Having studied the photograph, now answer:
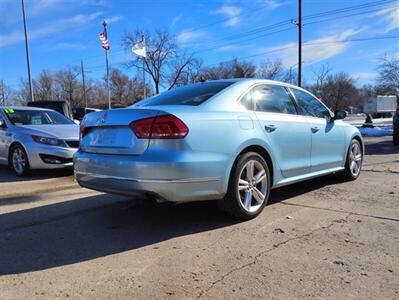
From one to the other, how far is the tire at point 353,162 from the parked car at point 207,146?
4.32 feet

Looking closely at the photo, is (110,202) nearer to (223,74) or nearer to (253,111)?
(253,111)

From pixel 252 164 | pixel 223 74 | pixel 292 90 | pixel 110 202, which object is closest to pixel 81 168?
pixel 110 202

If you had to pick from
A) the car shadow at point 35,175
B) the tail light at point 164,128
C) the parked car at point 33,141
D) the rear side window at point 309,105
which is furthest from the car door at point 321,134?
the car shadow at point 35,175

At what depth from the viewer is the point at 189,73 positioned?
196ft

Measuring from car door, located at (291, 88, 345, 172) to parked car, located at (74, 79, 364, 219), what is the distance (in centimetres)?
5

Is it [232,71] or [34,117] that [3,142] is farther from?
[232,71]

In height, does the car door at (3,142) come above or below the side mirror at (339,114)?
below

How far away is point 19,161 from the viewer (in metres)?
8.45

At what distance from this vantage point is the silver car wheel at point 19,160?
8.32m

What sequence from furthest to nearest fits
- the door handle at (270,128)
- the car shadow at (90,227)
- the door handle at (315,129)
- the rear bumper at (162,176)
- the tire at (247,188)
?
the door handle at (315,129)
the door handle at (270,128)
the tire at (247,188)
the rear bumper at (162,176)
the car shadow at (90,227)

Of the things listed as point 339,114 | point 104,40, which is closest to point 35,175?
point 339,114

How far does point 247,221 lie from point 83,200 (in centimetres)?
254

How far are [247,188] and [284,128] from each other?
1023 mm

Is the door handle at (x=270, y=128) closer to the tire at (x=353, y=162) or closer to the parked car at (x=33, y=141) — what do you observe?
the tire at (x=353, y=162)
